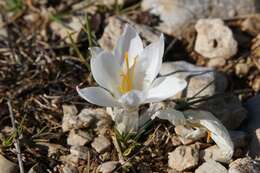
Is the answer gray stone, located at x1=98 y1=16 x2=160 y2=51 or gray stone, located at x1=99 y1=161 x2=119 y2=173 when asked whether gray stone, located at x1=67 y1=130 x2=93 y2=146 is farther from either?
gray stone, located at x1=98 y1=16 x2=160 y2=51

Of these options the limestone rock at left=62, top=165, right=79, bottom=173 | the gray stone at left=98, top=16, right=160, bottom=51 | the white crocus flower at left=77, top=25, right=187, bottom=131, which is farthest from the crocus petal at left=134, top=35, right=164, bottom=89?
the gray stone at left=98, top=16, right=160, bottom=51

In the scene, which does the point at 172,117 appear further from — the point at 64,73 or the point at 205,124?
the point at 64,73

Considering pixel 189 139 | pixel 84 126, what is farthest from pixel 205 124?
pixel 84 126

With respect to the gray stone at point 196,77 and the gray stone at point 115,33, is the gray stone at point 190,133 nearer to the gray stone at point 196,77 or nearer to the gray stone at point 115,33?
the gray stone at point 196,77

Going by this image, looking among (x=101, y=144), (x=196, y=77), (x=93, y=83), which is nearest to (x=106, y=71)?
(x=101, y=144)

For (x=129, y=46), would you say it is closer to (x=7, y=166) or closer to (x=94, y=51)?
(x=94, y=51)

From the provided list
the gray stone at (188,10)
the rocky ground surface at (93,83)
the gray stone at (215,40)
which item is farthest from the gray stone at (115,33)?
the gray stone at (215,40)
